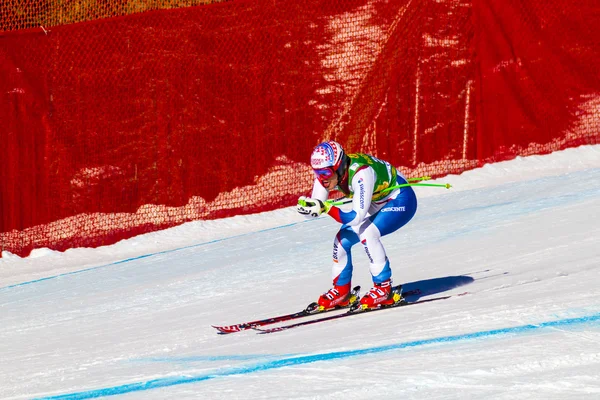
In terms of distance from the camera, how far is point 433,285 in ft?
31.8

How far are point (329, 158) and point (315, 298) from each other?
1.74 m

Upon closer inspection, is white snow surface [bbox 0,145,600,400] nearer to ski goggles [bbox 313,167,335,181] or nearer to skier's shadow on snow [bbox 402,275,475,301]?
skier's shadow on snow [bbox 402,275,475,301]

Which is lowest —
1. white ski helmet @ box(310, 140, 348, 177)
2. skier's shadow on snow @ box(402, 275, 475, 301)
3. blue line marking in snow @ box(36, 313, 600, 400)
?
blue line marking in snow @ box(36, 313, 600, 400)

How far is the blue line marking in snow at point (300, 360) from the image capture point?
7.59 meters

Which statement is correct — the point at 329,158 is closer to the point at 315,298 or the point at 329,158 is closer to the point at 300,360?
the point at 300,360

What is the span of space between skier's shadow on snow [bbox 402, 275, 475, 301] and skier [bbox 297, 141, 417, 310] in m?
0.53

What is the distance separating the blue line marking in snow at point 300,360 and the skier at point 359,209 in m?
1.11

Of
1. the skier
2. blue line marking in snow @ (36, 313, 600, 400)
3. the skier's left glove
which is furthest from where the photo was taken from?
the skier

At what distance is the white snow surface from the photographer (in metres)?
7.11

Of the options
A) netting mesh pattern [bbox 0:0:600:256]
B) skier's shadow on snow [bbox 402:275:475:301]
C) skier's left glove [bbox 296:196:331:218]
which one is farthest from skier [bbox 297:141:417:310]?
netting mesh pattern [bbox 0:0:600:256]

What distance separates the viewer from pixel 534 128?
50.6ft

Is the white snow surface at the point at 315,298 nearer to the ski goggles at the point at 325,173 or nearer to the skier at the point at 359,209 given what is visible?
the skier at the point at 359,209

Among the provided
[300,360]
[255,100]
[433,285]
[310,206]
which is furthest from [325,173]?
[255,100]

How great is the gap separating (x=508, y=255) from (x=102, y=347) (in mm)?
3810
